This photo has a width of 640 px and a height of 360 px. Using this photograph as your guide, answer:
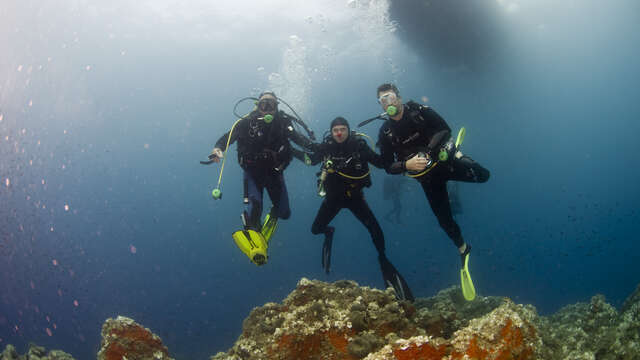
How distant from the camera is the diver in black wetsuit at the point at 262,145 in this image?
21.9 feet

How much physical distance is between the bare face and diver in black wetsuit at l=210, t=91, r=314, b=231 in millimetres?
722

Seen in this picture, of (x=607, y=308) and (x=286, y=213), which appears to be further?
(x=286, y=213)

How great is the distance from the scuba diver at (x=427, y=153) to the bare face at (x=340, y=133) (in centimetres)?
67

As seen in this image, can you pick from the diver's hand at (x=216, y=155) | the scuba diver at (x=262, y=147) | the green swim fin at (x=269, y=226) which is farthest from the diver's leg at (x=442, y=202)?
the diver's hand at (x=216, y=155)

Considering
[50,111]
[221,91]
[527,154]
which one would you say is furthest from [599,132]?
[50,111]

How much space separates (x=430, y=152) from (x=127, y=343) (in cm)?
510

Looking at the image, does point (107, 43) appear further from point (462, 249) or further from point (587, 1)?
point (587, 1)

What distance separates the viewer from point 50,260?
87312 millimetres

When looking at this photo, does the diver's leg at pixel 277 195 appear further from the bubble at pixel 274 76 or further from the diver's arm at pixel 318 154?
the bubble at pixel 274 76

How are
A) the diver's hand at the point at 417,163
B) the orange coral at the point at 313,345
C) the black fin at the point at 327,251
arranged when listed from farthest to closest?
the black fin at the point at 327,251 → the diver's hand at the point at 417,163 → the orange coral at the point at 313,345

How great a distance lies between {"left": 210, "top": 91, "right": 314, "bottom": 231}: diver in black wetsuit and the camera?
6.68 metres

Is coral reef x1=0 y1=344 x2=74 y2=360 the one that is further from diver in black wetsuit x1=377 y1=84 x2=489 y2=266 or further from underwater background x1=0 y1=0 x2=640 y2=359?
underwater background x1=0 y1=0 x2=640 y2=359

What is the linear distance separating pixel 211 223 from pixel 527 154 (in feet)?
294

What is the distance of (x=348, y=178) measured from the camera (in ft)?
21.9
